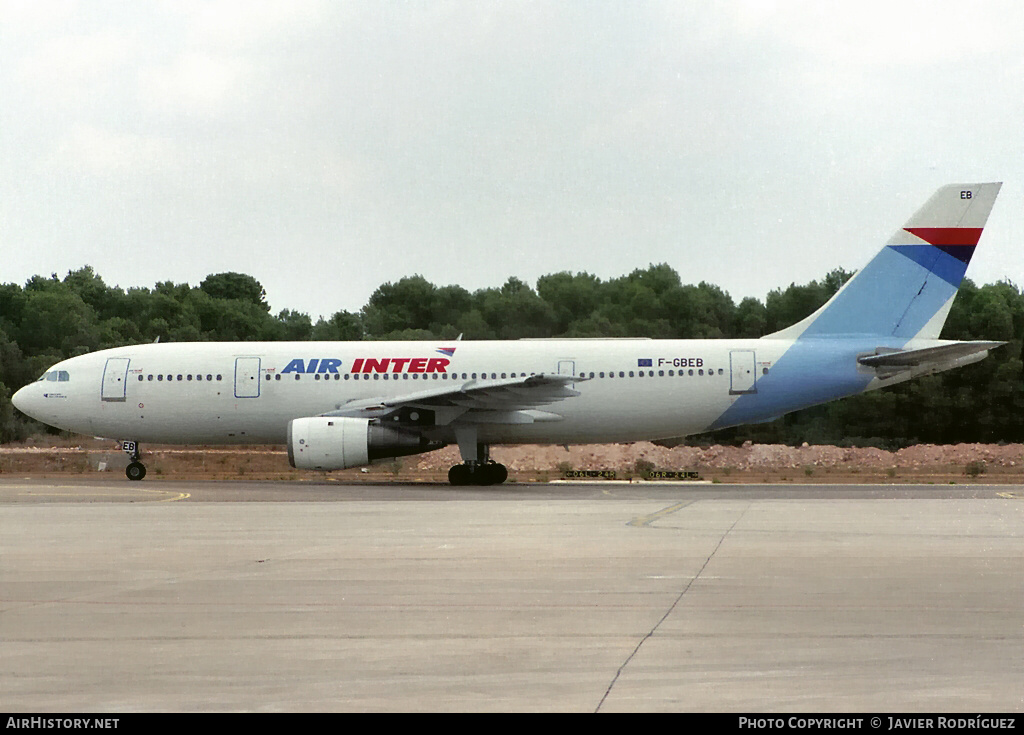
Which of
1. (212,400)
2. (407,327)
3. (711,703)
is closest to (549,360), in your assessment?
(212,400)

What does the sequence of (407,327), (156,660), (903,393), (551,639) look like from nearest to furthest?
1. (156,660)
2. (551,639)
3. (903,393)
4. (407,327)

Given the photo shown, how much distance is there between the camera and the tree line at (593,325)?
4978 centimetres

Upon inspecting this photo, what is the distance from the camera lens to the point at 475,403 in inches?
1153

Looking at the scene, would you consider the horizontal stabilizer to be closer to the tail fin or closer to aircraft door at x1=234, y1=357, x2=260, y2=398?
the tail fin

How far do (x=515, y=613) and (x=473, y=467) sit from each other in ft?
71.6

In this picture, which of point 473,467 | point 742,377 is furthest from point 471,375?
point 742,377

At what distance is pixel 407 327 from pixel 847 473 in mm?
32986

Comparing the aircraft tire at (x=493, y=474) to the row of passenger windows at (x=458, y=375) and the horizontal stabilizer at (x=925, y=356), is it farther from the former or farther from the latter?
the horizontal stabilizer at (x=925, y=356)

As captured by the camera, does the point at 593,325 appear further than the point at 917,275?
Yes

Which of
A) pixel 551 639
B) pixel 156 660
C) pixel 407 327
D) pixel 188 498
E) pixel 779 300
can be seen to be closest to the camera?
pixel 156 660

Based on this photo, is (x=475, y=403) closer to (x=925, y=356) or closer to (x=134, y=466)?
(x=134, y=466)

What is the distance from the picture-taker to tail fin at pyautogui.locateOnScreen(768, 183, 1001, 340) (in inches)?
1210

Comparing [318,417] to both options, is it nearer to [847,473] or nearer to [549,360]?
[549,360]

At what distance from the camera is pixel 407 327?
65.1 meters
